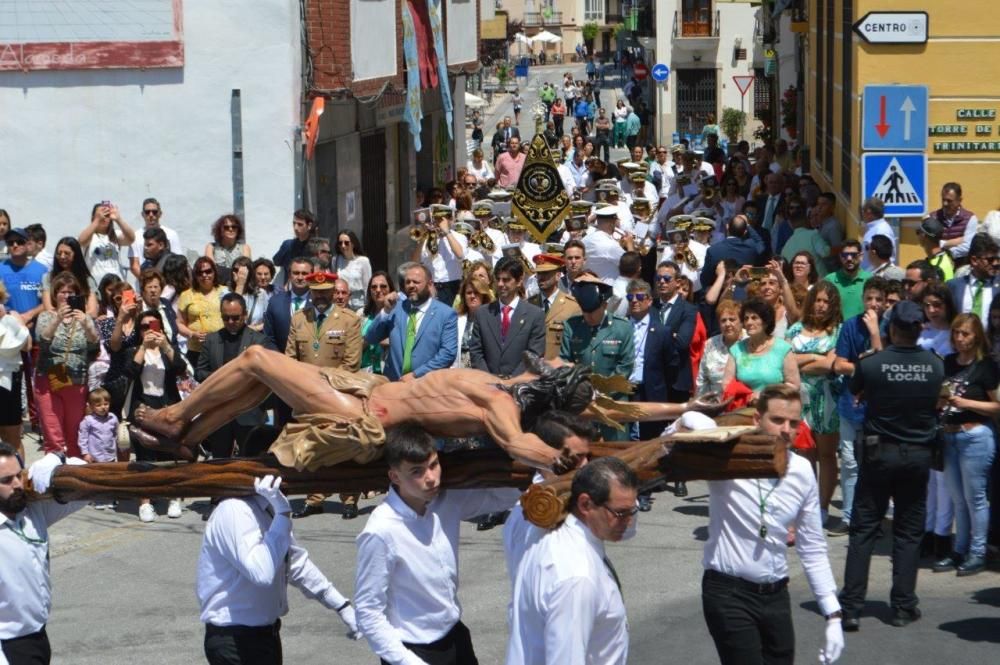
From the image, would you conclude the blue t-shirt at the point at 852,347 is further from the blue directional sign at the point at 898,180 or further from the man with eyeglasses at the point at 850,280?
the blue directional sign at the point at 898,180

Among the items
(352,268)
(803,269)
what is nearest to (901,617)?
(803,269)

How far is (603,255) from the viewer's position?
53.9 feet

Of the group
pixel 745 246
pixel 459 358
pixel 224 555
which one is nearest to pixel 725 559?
pixel 224 555

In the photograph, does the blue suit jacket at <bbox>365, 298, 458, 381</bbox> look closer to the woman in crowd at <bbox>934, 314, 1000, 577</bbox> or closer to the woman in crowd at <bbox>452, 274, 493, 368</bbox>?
the woman in crowd at <bbox>452, 274, 493, 368</bbox>

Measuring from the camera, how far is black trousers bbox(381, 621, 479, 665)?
22.7 feet

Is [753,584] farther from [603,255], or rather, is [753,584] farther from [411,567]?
[603,255]

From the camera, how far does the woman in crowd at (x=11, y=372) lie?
13664 millimetres

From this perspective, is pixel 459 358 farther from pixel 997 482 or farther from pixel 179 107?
pixel 179 107

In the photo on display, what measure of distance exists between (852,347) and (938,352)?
0.63m

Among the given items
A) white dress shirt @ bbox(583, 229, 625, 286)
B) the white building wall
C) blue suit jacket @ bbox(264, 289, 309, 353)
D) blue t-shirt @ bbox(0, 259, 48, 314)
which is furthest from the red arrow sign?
blue t-shirt @ bbox(0, 259, 48, 314)

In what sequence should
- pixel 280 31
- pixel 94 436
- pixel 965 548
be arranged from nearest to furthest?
pixel 965 548 → pixel 94 436 → pixel 280 31

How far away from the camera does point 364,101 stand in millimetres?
20672

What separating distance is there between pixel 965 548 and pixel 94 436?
268 inches

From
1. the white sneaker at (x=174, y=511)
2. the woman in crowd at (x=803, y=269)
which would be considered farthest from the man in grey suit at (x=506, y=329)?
the white sneaker at (x=174, y=511)
